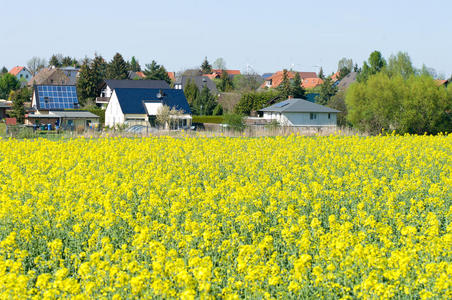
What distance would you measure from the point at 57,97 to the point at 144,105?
Result: 21248 mm

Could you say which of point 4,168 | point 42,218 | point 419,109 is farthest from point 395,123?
point 42,218

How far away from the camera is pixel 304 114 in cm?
5638

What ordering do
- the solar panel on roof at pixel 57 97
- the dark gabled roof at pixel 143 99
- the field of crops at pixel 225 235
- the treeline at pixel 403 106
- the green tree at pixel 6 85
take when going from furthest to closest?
the green tree at pixel 6 85 → the solar panel on roof at pixel 57 97 → the dark gabled roof at pixel 143 99 → the treeline at pixel 403 106 → the field of crops at pixel 225 235

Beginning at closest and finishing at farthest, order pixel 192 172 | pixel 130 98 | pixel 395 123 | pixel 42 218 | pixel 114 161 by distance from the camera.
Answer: pixel 42 218 → pixel 192 172 → pixel 114 161 → pixel 395 123 → pixel 130 98

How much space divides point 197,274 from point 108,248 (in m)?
1.67

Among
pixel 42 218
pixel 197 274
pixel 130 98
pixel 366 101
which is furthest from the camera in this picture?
pixel 130 98

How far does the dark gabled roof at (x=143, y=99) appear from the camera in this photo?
175 ft

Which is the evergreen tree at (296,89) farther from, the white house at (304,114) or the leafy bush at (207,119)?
the leafy bush at (207,119)

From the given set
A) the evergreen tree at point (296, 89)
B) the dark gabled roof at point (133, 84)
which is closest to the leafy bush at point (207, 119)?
the evergreen tree at point (296, 89)

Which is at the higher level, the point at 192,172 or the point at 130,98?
the point at 130,98

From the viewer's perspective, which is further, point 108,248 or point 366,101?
point 366,101

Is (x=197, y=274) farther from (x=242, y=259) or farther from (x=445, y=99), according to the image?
(x=445, y=99)

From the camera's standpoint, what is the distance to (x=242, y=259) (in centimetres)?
645

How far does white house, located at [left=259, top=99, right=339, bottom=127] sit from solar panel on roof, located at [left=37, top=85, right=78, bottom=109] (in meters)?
27.9
